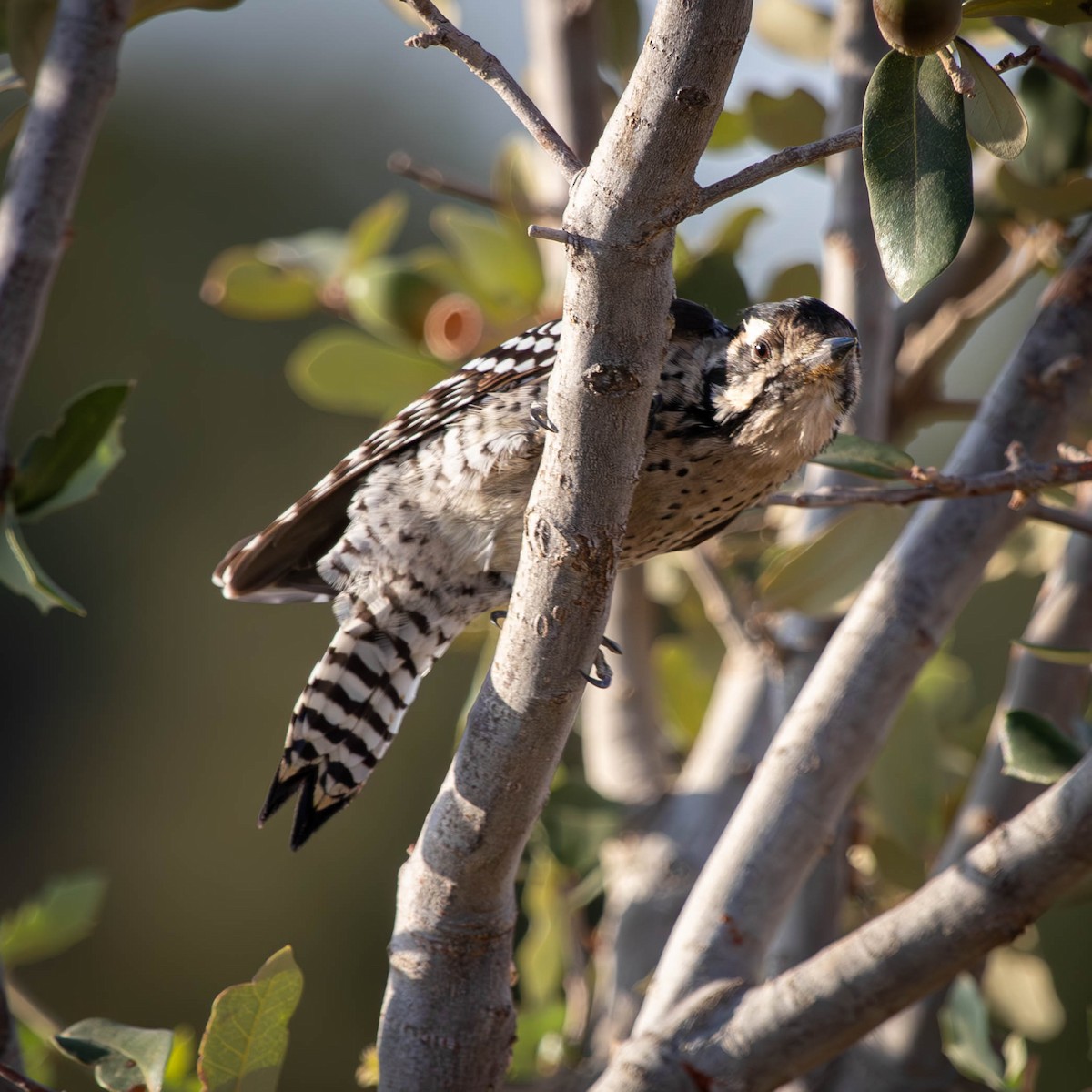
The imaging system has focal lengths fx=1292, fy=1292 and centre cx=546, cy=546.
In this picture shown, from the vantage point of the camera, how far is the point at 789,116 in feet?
7.62

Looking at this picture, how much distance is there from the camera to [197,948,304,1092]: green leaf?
1333 mm

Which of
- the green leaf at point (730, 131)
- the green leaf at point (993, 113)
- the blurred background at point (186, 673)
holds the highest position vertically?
the green leaf at point (730, 131)

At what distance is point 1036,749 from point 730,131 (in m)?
1.44

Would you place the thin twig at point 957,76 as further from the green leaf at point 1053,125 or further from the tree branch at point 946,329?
the tree branch at point 946,329

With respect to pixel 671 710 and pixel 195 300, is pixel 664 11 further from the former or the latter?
pixel 195 300

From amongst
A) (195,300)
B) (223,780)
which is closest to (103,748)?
(223,780)

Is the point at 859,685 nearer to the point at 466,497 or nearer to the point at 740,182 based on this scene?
the point at 466,497

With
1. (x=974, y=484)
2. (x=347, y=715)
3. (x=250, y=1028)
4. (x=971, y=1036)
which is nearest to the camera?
(x=250, y=1028)

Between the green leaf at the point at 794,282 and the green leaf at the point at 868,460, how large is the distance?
2.92 ft

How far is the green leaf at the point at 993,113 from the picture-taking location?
1.24 metres

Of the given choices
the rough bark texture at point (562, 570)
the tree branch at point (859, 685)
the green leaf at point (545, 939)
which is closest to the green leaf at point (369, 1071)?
the rough bark texture at point (562, 570)

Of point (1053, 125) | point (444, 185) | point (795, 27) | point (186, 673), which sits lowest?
point (186, 673)

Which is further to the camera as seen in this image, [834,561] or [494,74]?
[834,561]

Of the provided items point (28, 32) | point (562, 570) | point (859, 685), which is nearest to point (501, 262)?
point (28, 32)
